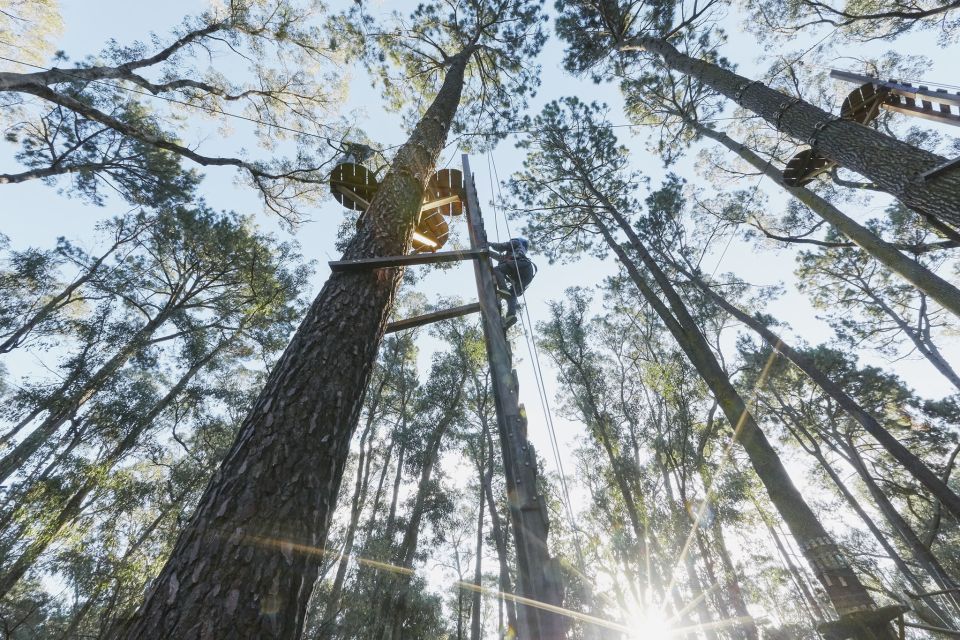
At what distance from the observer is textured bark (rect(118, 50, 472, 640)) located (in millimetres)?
1102

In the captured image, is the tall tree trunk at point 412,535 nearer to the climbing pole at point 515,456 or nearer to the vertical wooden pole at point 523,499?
the climbing pole at point 515,456

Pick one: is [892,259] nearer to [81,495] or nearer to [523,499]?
[523,499]

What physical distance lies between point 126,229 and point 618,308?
61.8 feet

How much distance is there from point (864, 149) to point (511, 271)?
450 centimetres

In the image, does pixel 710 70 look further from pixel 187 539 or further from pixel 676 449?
pixel 676 449

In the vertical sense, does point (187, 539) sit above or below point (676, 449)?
below

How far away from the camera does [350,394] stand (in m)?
1.92

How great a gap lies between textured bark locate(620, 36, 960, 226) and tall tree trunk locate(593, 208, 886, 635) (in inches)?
125

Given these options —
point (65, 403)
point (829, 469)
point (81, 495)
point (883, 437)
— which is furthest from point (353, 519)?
point (829, 469)

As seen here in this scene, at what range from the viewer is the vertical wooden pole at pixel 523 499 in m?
1.86

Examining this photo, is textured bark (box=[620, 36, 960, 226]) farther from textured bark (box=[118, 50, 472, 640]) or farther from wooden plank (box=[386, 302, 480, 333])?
textured bark (box=[118, 50, 472, 640])

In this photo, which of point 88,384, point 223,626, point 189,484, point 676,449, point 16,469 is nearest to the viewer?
point 223,626

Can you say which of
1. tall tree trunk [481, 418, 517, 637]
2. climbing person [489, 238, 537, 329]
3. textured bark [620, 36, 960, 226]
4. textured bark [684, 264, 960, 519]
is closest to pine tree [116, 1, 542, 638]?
climbing person [489, 238, 537, 329]

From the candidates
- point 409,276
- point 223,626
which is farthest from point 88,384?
point 223,626
